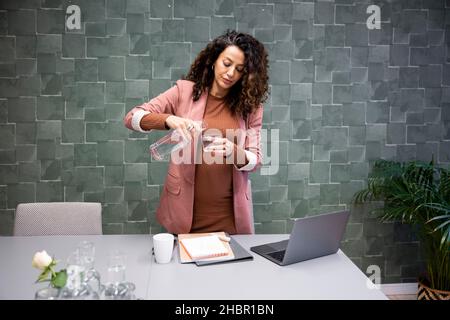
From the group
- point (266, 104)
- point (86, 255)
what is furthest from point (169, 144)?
point (266, 104)

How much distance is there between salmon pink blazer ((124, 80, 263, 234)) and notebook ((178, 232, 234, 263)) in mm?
236

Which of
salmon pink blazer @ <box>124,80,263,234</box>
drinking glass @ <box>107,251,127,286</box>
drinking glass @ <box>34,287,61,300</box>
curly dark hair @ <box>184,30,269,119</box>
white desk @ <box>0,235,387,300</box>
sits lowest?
white desk @ <box>0,235,387,300</box>

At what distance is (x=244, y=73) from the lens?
7.61ft

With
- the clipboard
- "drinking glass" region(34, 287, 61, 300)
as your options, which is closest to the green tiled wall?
the clipboard

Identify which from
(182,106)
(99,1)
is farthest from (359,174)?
(99,1)

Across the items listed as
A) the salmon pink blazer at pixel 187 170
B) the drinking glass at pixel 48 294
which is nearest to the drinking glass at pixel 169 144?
the salmon pink blazer at pixel 187 170

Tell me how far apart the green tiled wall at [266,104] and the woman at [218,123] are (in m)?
1.02

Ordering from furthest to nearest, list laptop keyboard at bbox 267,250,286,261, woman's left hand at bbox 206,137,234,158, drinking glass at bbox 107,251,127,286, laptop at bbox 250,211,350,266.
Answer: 1. woman's left hand at bbox 206,137,234,158
2. laptop keyboard at bbox 267,250,286,261
3. laptop at bbox 250,211,350,266
4. drinking glass at bbox 107,251,127,286

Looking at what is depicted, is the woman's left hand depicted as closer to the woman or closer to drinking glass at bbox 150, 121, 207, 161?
drinking glass at bbox 150, 121, 207, 161

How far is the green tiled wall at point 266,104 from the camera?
127 inches

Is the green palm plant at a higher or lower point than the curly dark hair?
lower

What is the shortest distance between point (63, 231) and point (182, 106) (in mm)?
950

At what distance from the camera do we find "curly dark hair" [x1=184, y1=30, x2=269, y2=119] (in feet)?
7.54

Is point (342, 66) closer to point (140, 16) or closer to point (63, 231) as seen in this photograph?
point (140, 16)
